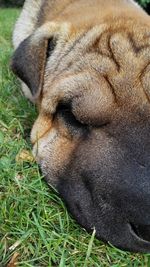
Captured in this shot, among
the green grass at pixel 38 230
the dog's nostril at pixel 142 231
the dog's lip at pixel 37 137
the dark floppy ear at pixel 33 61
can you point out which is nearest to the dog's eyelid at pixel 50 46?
the dark floppy ear at pixel 33 61

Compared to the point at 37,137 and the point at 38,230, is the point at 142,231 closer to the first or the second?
the point at 38,230

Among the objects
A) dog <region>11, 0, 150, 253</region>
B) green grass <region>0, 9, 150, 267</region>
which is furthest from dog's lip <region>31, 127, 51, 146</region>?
green grass <region>0, 9, 150, 267</region>

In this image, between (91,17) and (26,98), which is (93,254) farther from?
(26,98)

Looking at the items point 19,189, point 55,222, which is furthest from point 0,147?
point 55,222

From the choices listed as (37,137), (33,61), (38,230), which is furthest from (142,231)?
(33,61)

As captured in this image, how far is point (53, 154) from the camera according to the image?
3.71 metres

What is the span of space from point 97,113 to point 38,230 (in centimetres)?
83

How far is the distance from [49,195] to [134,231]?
2.33 ft

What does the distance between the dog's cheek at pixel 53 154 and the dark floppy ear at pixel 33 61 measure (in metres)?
0.41

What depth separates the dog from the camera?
3129 mm

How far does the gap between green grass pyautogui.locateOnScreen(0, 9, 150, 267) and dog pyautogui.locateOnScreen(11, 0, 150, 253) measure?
80 millimetres

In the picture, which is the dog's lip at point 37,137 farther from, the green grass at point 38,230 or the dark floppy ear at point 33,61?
the dark floppy ear at point 33,61

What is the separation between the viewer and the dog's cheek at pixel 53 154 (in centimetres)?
357

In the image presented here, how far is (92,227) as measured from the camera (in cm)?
324
